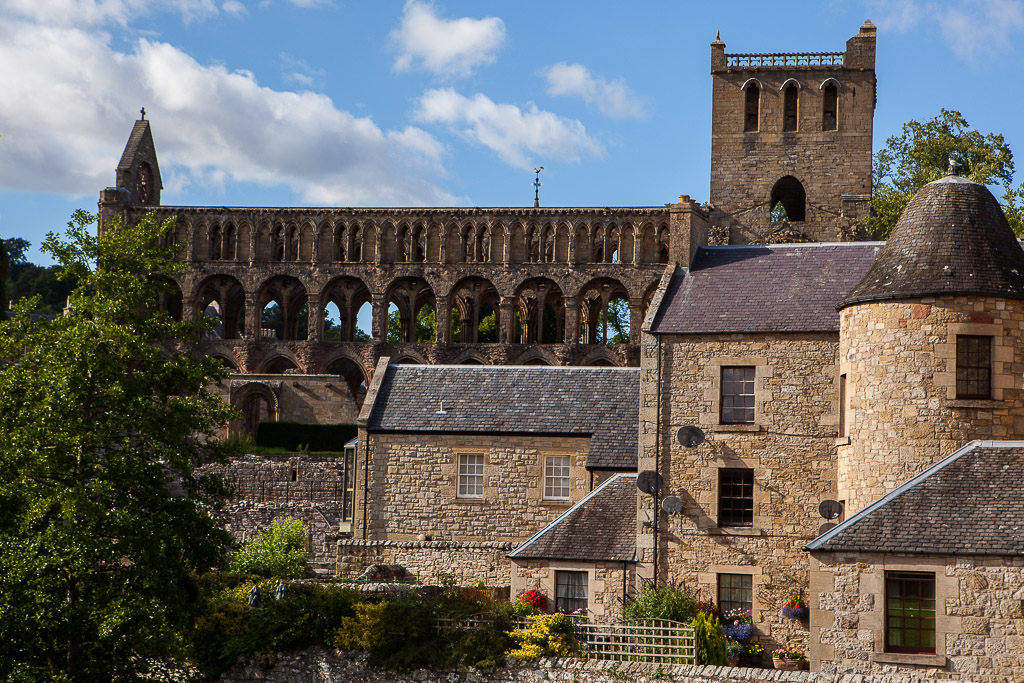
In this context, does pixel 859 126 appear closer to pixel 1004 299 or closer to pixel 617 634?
pixel 1004 299

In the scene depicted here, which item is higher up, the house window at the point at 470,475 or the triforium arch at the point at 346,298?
the triforium arch at the point at 346,298

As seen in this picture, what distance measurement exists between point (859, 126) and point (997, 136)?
18.4 ft

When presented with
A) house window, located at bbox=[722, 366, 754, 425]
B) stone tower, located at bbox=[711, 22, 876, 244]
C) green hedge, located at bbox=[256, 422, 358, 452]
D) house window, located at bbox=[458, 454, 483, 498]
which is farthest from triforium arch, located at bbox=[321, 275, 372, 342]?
house window, located at bbox=[722, 366, 754, 425]

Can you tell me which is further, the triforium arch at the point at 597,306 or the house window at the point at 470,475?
the triforium arch at the point at 597,306

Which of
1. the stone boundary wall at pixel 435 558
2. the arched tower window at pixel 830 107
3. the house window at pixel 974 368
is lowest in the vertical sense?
the stone boundary wall at pixel 435 558

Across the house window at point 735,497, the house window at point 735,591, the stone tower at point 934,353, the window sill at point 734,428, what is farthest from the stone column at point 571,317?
the stone tower at point 934,353

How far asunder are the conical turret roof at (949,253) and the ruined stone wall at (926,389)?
0.89ft

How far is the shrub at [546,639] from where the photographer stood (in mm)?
21484

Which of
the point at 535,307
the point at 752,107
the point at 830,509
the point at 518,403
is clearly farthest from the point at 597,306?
the point at 830,509

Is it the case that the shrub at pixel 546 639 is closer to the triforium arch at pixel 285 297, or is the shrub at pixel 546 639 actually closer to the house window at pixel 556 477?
the house window at pixel 556 477

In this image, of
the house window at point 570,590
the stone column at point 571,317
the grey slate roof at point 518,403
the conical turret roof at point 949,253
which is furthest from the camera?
the stone column at point 571,317

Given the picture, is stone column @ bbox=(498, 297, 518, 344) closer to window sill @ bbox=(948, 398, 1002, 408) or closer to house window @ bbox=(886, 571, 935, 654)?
window sill @ bbox=(948, 398, 1002, 408)

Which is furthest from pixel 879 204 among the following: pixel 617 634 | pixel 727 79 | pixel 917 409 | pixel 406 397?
pixel 617 634

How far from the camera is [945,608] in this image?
62.2 feet
